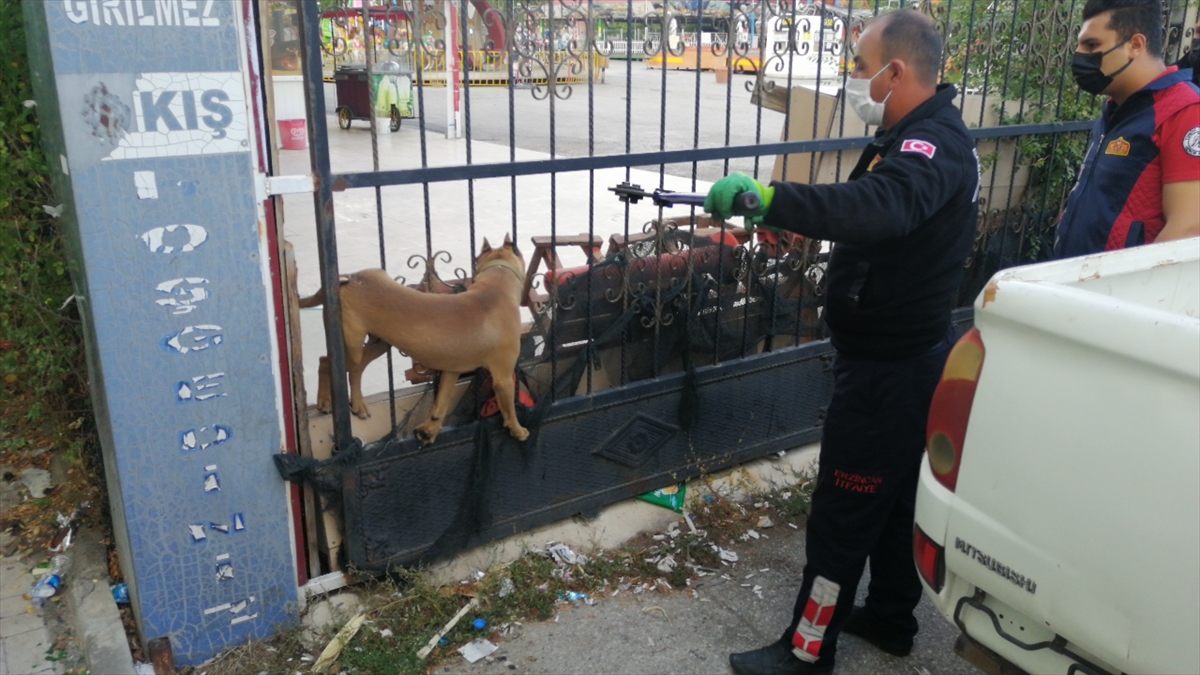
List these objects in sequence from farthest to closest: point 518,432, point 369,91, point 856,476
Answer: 1. point 518,432
2. point 369,91
3. point 856,476

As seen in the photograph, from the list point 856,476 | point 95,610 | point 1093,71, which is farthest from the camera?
point 1093,71

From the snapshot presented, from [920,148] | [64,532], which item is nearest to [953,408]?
[920,148]

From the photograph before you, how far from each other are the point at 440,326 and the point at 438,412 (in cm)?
33

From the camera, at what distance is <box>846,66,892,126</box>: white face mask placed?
2.51 m

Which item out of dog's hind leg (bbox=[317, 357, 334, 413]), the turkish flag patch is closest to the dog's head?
dog's hind leg (bbox=[317, 357, 334, 413])

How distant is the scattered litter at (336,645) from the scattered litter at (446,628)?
0.77 feet

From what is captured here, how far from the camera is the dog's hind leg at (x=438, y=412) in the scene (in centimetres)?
Result: 307

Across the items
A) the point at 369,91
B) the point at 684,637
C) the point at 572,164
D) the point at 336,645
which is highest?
the point at 369,91

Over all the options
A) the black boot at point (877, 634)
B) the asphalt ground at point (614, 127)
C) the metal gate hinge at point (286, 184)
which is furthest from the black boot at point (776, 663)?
the asphalt ground at point (614, 127)

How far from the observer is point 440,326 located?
296 centimetres

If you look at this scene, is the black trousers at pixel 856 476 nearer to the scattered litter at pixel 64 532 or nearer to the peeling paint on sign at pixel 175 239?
the peeling paint on sign at pixel 175 239

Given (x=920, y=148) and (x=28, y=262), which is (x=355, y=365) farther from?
(x=920, y=148)

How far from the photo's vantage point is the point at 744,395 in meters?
4.00

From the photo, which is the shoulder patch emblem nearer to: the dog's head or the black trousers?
the black trousers
